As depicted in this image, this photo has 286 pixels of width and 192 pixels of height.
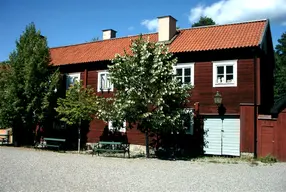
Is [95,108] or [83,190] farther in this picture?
[95,108]

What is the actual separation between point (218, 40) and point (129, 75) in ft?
20.1

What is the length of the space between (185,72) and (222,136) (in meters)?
4.40

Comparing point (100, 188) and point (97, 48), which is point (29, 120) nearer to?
point (97, 48)

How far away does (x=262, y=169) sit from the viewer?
1448cm

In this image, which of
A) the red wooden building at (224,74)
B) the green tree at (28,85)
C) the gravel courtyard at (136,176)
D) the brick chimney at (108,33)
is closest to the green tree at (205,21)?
the brick chimney at (108,33)

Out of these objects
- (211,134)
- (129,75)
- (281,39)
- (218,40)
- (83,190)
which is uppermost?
(281,39)

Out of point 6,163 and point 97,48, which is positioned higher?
point 97,48

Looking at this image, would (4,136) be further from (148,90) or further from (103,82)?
(148,90)

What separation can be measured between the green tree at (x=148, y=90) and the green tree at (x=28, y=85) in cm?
663

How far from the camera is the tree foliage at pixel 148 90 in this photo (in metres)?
17.3

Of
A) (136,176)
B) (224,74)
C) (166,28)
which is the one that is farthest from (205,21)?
(136,176)

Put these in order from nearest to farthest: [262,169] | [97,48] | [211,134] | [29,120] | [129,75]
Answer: [262,169]
[129,75]
[211,134]
[29,120]
[97,48]

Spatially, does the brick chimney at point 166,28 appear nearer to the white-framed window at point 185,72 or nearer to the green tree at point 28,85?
the white-framed window at point 185,72

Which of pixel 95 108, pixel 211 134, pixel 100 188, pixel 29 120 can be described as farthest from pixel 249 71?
pixel 29 120
